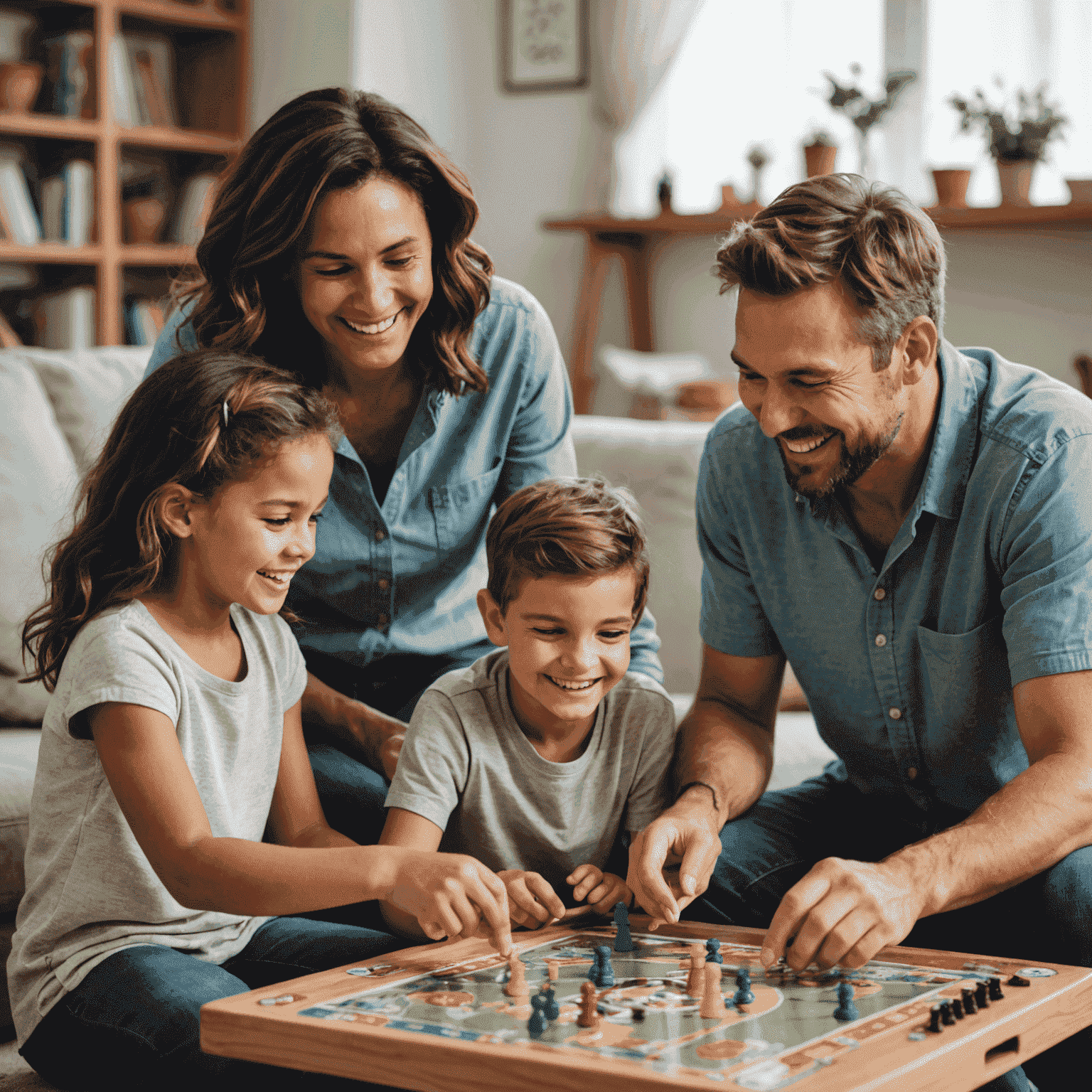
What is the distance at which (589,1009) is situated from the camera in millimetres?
1172

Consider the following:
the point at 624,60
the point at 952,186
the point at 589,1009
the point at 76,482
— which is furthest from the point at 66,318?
the point at 589,1009

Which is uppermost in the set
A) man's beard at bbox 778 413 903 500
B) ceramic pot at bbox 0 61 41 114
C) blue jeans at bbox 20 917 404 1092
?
ceramic pot at bbox 0 61 41 114

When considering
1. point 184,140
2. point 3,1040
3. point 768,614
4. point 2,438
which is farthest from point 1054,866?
point 184,140

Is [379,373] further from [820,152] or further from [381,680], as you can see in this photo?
[820,152]

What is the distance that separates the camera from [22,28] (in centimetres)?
463

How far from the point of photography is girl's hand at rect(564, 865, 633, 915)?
60.8 inches

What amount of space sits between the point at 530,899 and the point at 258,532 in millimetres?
504

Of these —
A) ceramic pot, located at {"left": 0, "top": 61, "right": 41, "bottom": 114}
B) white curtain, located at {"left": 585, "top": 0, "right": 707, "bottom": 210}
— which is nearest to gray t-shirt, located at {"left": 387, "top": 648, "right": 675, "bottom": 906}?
ceramic pot, located at {"left": 0, "top": 61, "right": 41, "bottom": 114}

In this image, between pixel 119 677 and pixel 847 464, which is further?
pixel 847 464

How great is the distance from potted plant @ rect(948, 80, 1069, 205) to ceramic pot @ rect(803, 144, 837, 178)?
405 millimetres

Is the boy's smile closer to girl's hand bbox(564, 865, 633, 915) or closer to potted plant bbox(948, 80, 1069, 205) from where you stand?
girl's hand bbox(564, 865, 633, 915)

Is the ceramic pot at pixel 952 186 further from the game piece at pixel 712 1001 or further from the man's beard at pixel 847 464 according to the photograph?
the game piece at pixel 712 1001

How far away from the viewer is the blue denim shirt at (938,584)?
5.19ft

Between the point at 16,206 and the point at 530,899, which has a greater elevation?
the point at 16,206
